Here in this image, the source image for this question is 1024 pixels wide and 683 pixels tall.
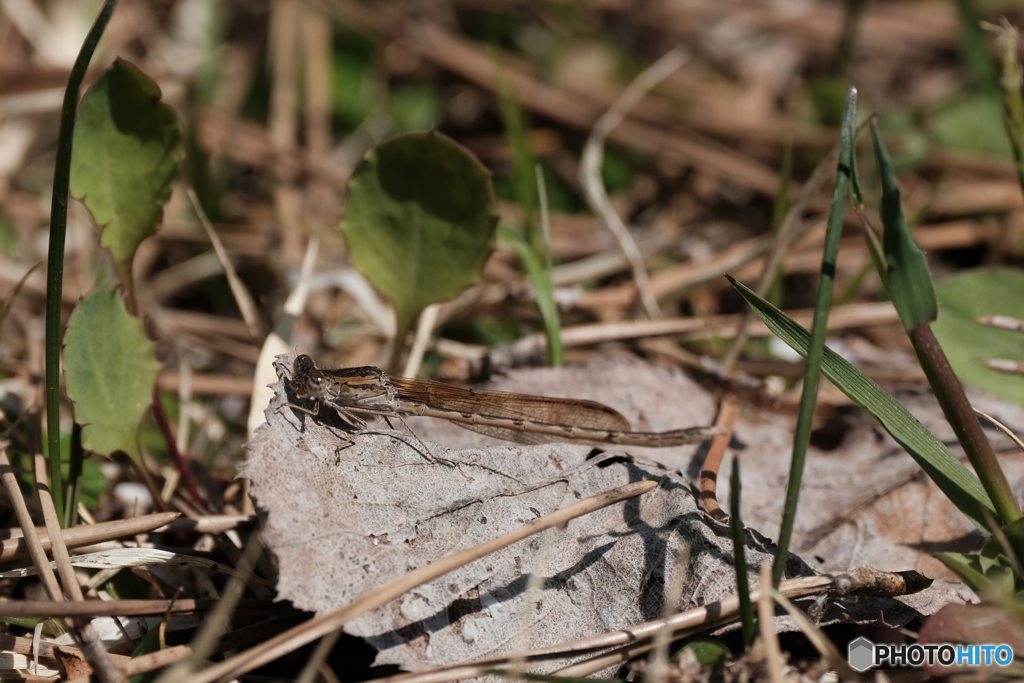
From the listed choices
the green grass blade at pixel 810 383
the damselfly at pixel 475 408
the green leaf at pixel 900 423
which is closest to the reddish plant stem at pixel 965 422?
the green leaf at pixel 900 423

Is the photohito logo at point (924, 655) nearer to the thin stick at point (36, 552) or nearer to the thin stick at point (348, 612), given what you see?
the thin stick at point (348, 612)

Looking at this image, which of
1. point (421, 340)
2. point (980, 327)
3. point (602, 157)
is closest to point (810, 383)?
point (980, 327)

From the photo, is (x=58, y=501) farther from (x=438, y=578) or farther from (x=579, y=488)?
(x=579, y=488)

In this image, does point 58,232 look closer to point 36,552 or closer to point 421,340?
point 36,552

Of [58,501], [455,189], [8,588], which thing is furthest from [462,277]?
[8,588]

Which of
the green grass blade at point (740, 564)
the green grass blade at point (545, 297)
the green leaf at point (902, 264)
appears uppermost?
the green leaf at point (902, 264)

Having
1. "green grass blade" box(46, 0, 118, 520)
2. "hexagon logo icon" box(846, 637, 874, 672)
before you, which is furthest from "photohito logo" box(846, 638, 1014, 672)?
"green grass blade" box(46, 0, 118, 520)
